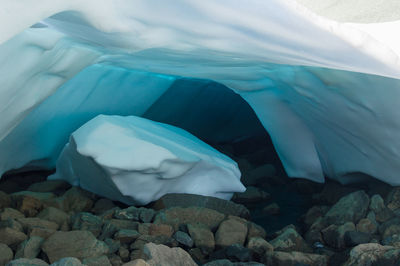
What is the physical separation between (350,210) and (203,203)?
2.79 feet

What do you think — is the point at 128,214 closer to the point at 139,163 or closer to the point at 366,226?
the point at 139,163

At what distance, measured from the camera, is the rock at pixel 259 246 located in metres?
2.33

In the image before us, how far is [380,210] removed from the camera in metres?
2.89

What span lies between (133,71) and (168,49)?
1263 mm

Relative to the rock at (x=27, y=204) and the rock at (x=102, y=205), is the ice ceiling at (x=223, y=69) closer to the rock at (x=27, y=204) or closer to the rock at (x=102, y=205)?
the rock at (x=27, y=204)

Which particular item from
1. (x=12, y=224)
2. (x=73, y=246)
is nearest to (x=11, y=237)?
(x=12, y=224)

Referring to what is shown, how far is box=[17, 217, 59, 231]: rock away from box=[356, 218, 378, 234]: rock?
156 cm

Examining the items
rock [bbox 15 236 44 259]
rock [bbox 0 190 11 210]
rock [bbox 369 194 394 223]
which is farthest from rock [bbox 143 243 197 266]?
rock [bbox 369 194 394 223]

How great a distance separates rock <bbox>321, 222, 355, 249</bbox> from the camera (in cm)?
253

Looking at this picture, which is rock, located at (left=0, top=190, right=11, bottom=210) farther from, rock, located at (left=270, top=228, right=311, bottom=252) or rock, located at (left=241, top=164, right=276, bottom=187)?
rock, located at (left=241, top=164, right=276, bottom=187)

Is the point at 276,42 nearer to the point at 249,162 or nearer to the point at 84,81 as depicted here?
the point at 84,81

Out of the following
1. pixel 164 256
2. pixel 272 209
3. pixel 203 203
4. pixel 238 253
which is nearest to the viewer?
pixel 164 256

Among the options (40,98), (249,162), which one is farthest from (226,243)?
(249,162)

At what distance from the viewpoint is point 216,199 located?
3.11 m
